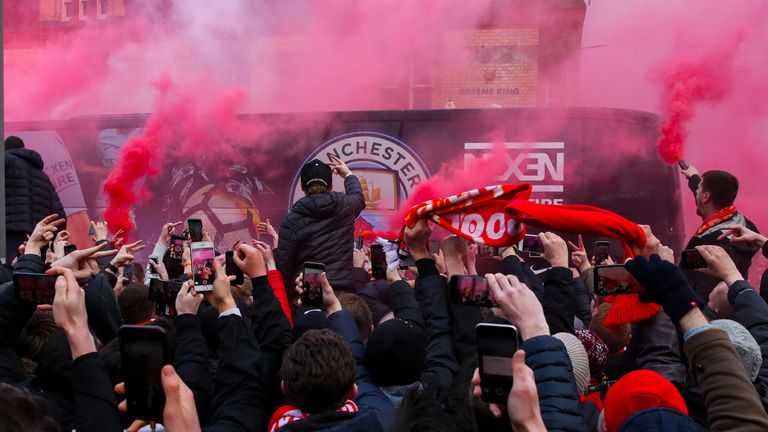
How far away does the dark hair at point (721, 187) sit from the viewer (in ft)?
18.1

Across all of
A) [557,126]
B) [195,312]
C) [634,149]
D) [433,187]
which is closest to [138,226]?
[433,187]

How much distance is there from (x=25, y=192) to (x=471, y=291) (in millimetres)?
5691

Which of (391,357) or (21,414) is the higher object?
(21,414)

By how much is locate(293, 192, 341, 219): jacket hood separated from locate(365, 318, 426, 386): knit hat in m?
2.61

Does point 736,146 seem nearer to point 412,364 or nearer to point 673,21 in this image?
point 673,21

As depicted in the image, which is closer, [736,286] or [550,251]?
[736,286]

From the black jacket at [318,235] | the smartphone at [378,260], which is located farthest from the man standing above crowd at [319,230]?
the smartphone at [378,260]

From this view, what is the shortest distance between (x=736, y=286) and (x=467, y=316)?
1019mm

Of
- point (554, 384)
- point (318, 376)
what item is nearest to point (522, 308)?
point (554, 384)

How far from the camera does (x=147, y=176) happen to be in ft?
29.3

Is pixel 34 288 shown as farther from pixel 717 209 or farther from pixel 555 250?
pixel 717 209

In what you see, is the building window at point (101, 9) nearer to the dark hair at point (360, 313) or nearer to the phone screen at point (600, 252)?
the phone screen at point (600, 252)

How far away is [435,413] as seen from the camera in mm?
1783

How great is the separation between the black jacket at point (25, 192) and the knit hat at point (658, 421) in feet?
21.2
